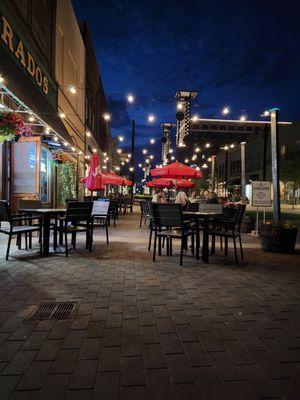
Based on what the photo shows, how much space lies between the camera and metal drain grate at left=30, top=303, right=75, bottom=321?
11.4ft

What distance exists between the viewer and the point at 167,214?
21.6 ft

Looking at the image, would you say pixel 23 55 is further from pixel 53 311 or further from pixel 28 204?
pixel 53 311

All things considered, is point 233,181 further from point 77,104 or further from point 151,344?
point 151,344

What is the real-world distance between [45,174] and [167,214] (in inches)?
374

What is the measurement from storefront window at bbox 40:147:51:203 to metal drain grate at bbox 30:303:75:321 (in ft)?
34.5

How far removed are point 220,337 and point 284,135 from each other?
176 feet

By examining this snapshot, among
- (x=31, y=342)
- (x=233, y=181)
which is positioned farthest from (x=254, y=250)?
(x=233, y=181)

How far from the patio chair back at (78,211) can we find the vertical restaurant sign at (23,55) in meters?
4.68

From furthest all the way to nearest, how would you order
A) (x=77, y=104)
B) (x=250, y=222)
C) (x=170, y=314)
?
(x=77, y=104) < (x=250, y=222) < (x=170, y=314)

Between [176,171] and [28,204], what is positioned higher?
[176,171]

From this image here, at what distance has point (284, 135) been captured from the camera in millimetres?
51000

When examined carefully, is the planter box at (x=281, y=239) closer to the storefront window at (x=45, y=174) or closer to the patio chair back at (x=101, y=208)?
the patio chair back at (x=101, y=208)

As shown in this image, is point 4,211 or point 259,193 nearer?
point 4,211

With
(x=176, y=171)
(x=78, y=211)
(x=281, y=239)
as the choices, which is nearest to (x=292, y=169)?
(x=176, y=171)
